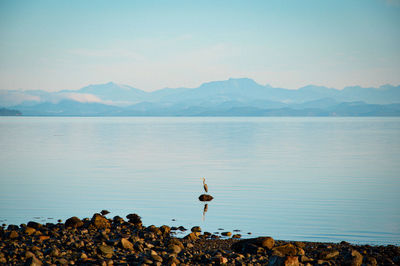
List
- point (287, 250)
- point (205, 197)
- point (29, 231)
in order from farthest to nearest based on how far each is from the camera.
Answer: point (205, 197) < point (29, 231) < point (287, 250)

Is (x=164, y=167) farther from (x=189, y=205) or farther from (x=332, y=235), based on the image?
(x=332, y=235)

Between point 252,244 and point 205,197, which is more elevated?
point 252,244

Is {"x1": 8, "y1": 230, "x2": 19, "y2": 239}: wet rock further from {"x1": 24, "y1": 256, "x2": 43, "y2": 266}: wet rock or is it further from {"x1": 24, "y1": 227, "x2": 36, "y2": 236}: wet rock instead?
{"x1": 24, "y1": 256, "x2": 43, "y2": 266}: wet rock

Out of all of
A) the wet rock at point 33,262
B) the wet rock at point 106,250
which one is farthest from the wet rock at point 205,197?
the wet rock at point 33,262

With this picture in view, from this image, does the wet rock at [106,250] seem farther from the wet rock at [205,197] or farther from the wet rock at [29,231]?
the wet rock at [205,197]

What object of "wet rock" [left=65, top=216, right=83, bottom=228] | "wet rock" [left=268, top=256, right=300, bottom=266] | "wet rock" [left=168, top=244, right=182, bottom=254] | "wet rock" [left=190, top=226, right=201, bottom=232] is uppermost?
"wet rock" [left=268, top=256, right=300, bottom=266]

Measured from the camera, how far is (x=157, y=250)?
1362cm

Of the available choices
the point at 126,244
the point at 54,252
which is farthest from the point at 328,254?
the point at 54,252

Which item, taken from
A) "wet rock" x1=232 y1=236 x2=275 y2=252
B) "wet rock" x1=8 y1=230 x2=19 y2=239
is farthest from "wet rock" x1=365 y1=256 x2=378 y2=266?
"wet rock" x1=8 y1=230 x2=19 y2=239

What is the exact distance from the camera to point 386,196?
25109 millimetres

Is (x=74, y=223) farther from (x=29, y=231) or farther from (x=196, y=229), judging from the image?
(x=196, y=229)

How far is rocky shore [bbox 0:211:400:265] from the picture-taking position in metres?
12.1

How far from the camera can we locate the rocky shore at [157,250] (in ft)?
39.7

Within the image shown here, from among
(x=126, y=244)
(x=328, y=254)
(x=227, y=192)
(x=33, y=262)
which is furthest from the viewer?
(x=227, y=192)
